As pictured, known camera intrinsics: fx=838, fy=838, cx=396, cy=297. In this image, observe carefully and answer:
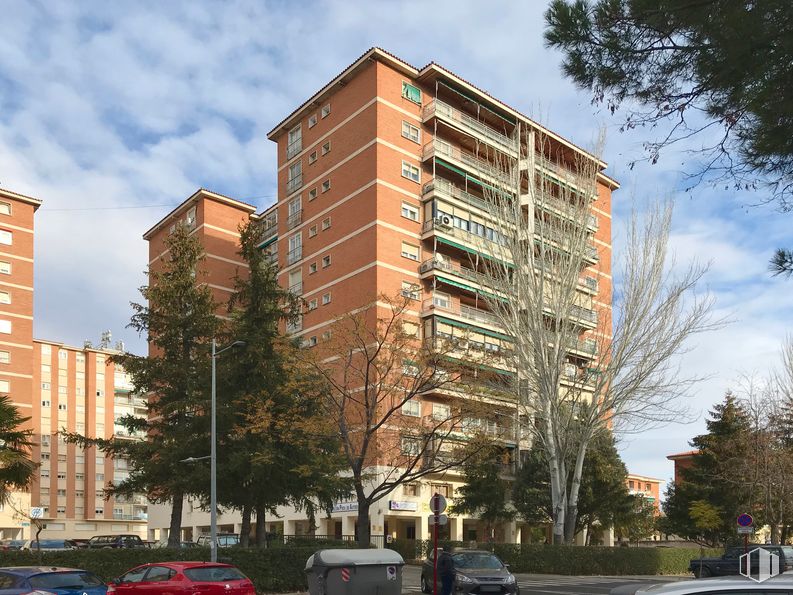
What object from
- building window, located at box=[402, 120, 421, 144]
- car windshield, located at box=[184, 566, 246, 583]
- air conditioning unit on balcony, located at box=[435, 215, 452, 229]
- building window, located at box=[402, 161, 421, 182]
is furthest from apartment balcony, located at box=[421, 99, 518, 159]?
car windshield, located at box=[184, 566, 246, 583]

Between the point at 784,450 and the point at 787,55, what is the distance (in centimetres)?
4149

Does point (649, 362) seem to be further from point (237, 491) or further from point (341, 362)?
point (237, 491)

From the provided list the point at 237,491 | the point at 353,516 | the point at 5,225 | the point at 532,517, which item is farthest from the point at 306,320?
the point at 5,225

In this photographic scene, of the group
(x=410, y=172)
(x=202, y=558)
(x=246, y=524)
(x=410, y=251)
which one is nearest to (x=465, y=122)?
(x=410, y=172)

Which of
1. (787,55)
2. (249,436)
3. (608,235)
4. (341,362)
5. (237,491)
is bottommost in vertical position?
(237,491)

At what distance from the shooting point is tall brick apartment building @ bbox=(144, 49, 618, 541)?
49.7m

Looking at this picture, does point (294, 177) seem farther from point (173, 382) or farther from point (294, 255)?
point (173, 382)

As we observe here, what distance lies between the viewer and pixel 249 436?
30047 millimetres

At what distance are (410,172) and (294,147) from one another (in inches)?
429

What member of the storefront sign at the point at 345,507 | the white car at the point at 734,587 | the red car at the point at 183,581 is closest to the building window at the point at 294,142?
the storefront sign at the point at 345,507

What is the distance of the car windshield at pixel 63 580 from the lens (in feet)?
50.0

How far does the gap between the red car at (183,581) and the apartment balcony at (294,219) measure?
4079 centimetres

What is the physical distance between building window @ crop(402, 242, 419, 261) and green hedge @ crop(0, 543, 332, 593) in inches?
1084

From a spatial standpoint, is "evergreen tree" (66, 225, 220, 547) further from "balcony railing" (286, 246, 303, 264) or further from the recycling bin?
"balcony railing" (286, 246, 303, 264)
